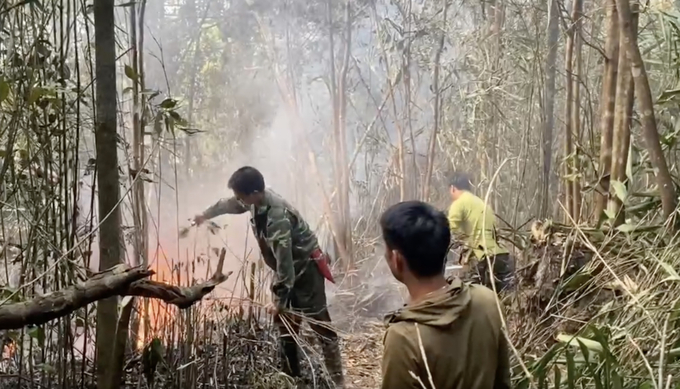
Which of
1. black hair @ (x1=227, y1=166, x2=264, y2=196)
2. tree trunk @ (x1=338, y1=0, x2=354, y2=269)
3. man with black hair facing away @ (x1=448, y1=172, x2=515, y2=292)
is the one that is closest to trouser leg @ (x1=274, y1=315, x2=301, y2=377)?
black hair @ (x1=227, y1=166, x2=264, y2=196)

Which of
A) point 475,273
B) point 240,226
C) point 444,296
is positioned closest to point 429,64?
point 240,226

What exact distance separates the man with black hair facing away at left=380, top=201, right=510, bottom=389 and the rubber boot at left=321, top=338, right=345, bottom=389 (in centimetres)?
199

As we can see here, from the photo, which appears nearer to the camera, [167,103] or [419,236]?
[419,236]

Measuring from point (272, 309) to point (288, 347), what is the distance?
0.27 m

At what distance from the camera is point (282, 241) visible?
10.3 ft

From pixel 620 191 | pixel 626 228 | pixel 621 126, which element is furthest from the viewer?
pixel 621 126

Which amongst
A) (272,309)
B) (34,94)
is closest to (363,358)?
(272,309)

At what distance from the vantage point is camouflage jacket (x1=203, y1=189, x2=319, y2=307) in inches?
124

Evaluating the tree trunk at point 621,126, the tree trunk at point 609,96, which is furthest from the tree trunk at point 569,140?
the tree trunk at point 621,126

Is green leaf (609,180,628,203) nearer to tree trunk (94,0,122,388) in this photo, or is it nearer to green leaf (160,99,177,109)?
green leaf (160,99,177,109)

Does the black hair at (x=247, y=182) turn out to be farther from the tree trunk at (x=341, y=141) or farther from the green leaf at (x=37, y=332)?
the tree trunk at (x=341, y=141)

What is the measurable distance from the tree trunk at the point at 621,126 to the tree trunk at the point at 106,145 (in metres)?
1.90

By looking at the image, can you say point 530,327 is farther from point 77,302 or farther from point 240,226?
point 240,226

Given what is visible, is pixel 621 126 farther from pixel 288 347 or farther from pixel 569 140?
pixel 288 347
